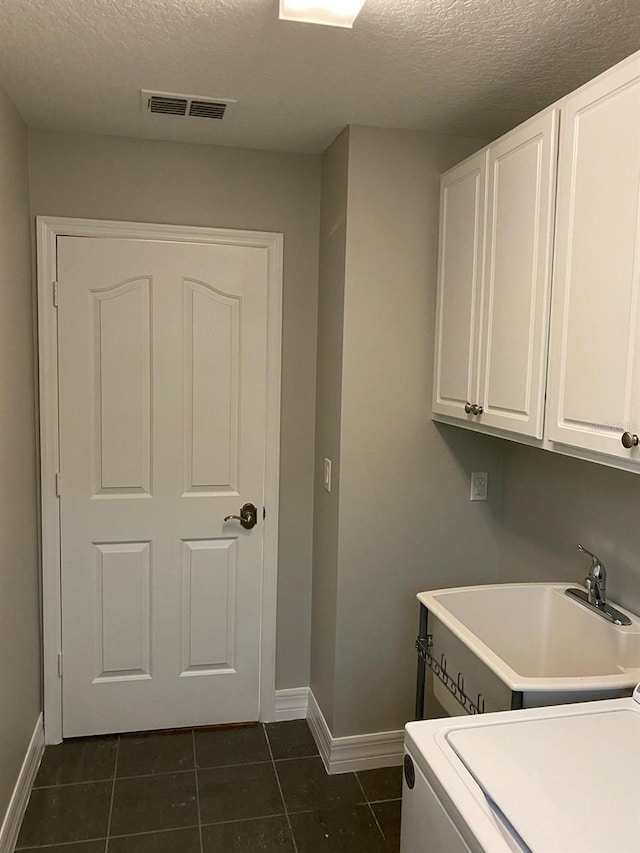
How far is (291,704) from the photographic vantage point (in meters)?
3.05

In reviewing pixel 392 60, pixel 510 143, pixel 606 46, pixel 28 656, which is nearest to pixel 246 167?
pixel 392 60

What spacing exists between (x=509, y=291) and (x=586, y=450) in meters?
0.56

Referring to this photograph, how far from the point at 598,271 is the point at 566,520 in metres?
1.00

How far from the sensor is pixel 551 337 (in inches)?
70.5

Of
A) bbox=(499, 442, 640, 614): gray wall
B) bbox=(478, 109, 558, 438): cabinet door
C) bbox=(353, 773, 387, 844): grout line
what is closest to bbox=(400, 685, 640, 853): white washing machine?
bbox=(499, 442, 640, 614): gray wall

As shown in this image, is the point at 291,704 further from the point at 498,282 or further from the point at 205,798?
the point at 498,282

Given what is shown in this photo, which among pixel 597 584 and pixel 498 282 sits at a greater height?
pixel 498 282

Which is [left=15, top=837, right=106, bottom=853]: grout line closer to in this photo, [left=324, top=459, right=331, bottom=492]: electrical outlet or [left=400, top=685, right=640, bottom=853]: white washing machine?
[left=400, top=685, right=640, bottom=853]: white washing machine

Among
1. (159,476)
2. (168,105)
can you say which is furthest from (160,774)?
(168,105)

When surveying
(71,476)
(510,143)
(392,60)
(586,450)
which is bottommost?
(71,476)

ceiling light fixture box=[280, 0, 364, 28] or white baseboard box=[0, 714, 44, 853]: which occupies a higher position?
ceiling light fixture box=[280, 0, 364, 28]

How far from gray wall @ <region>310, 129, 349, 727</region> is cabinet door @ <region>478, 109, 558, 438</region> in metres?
0.62

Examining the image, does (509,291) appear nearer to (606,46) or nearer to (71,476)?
(606,46)

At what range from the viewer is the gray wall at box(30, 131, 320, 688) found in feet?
8.68
